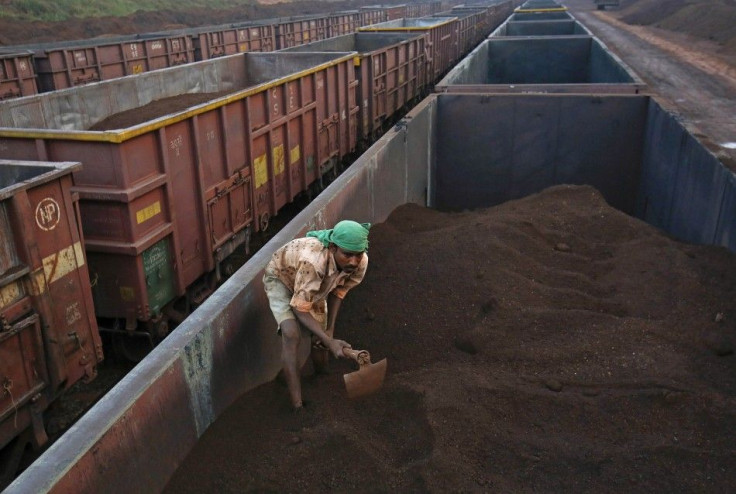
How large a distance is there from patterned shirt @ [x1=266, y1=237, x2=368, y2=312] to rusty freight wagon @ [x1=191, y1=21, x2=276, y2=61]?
45.1ft

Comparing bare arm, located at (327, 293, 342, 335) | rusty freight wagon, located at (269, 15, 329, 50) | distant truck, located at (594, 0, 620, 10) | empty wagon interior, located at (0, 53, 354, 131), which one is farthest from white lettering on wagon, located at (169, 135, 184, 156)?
distant truck, located at (594, 0, 620, 10)

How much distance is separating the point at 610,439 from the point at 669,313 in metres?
1.65

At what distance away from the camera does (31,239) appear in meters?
4.00

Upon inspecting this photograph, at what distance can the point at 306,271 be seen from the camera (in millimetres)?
3768

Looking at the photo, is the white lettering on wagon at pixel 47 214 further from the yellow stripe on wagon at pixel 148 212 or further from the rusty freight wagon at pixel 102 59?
the rusty freight wagon at pixel 102 59

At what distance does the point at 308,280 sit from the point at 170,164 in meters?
2.40

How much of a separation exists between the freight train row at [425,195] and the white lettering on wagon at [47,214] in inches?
48.2

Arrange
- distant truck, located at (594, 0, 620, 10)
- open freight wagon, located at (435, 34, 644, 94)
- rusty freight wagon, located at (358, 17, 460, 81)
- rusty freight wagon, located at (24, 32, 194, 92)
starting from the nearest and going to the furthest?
rusty freight wagon, located at (24, 32, 194, 92)
open freight wagon, located at (435, 34, 644, 94)
rusty freight wagon, located at (358, 17, 460, 81)
distant truck, located at (594, 0, 620, 10)

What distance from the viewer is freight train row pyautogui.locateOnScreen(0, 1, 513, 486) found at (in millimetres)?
4094

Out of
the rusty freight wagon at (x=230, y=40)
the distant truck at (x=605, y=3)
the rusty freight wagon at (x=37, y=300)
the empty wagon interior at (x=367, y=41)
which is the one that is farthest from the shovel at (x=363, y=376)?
the distant truck at (x=605, y=3)

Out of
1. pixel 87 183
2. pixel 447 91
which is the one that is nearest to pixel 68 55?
pixel 447 91

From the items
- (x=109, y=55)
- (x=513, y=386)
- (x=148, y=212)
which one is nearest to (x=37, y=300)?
(x=148, y=212)

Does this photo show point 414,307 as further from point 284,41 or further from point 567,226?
point 284,41

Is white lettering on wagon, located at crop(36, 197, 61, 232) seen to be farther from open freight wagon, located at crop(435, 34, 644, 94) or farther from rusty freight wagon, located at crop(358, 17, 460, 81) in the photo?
rusty freight wagon, located at crop(358, 17, 460, 81)
